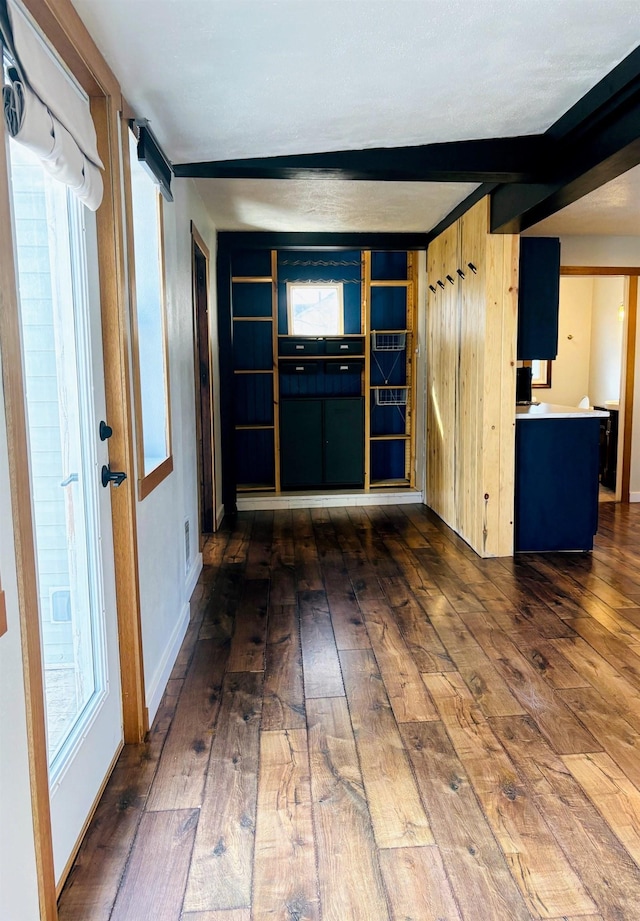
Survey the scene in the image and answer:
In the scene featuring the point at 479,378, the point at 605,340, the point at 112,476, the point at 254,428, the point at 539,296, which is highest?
the point at 539,296

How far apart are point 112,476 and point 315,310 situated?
435cm

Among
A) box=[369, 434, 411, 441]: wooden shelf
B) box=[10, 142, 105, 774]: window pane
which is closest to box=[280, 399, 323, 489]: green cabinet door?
box=[369, 434, 411, 441]: wooden shelf

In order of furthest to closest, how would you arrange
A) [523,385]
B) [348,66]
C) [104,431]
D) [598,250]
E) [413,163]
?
[598,250] < [523,385] < [413,163] < [348,66] < [104,431]

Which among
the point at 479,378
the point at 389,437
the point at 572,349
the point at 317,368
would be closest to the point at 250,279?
the point at 317,368

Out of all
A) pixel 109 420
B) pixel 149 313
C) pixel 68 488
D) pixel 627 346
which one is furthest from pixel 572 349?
pixel 68 488

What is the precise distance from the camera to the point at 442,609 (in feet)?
10.8

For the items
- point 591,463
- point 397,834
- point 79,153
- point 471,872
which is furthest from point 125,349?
point 591,463

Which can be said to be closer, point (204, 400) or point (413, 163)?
point (413, 163)

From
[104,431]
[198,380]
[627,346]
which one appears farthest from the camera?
[627,346]

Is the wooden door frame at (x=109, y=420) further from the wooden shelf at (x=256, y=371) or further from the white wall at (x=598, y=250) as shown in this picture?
the white wall at (x=598, y=250)

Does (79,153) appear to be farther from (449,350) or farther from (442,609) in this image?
(449,350)

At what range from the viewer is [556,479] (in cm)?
424

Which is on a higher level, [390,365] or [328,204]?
[328,204]

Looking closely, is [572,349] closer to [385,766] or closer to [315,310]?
[315,310]
